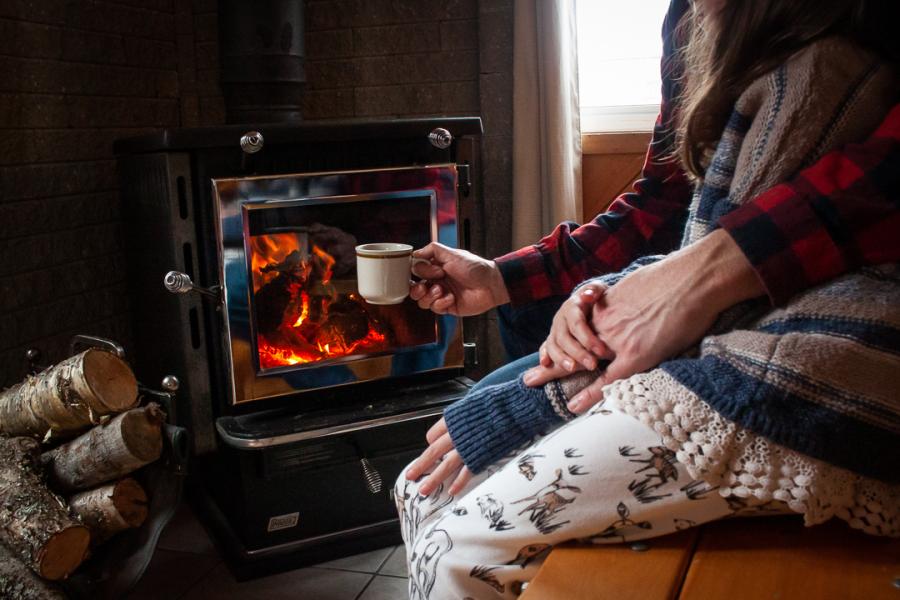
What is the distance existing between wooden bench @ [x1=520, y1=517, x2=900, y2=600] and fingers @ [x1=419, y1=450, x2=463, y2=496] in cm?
20

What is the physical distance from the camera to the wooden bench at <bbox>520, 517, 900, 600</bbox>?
0.72 meters

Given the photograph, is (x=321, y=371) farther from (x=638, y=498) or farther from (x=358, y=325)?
(x=638, y=498)

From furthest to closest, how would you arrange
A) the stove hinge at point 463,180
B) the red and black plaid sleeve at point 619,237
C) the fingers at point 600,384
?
1. the stove hinge at point 463,180
2. the red and black plaid sleeve at point 619,237
3. the fingers at point 600,384

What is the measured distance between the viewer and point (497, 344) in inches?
103

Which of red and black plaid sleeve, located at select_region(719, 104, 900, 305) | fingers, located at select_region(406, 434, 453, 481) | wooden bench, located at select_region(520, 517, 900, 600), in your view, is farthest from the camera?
fingers, located at select_region(406, 434, 453, 481)

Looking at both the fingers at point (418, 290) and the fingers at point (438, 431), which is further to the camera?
the fingers at point (418, 290)

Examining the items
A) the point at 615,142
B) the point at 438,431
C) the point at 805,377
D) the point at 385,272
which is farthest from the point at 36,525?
the point at 615,142

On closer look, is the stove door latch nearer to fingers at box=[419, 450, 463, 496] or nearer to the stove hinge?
the stove hinge

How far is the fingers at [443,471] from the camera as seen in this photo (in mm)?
1001

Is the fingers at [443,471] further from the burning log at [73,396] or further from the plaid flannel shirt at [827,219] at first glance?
the burning log at [73,396]

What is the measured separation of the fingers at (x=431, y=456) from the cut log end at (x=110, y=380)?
84 centimetres

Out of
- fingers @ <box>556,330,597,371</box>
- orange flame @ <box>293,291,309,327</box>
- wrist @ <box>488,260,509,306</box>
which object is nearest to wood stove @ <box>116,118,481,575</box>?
orange flame @ <box>293,291,309,327</box>

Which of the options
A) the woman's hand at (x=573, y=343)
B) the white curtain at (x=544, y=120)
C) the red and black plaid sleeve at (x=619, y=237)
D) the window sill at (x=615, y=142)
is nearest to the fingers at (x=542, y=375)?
the woman's hand at (x=573, y=343)

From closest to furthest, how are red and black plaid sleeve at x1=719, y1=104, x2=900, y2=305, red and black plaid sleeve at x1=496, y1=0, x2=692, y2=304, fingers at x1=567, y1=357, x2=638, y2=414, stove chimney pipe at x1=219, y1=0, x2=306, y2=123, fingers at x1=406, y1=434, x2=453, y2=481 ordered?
red and black plaid sleeve at x1=719, y1=104, x2=900, y2=305 → fingers at x1=567, y1=357, x2=638, y2=414 → fingers at x1=406, y1=434, x2=453, y2=481 → red and black plaid sleeve at x1=496, y1=0, x2=692, y2=304 → stove chimney pipe at x1=219, y1=0, x2=306, y2=123
